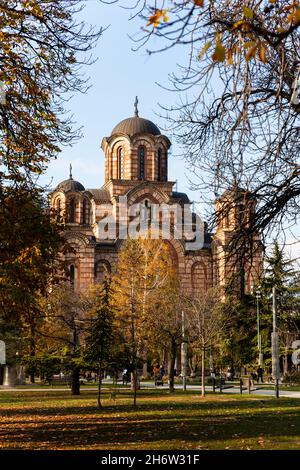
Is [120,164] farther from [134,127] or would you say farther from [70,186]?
[70,186]

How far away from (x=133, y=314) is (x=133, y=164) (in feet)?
93.8

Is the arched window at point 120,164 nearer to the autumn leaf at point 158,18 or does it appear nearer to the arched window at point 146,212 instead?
the arched window at point 146,212

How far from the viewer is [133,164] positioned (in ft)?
197

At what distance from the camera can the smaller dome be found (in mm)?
61650

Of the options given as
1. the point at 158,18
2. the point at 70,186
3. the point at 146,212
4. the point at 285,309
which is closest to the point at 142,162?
the point at 146,212

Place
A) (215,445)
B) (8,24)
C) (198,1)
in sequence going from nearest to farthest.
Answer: (198,1)
(215,445)
(8,24)

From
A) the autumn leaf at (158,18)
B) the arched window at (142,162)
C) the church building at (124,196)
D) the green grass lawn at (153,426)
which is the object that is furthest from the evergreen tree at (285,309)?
the autumn leaf at (158,18)

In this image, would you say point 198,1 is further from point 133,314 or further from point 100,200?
point 100,200

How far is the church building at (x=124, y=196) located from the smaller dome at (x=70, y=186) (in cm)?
9

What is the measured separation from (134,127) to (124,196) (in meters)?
6.31

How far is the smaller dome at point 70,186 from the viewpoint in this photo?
61650 mm

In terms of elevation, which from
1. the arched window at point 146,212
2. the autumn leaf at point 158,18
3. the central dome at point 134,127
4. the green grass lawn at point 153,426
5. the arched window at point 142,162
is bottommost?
the green grass lawn at point 153,426

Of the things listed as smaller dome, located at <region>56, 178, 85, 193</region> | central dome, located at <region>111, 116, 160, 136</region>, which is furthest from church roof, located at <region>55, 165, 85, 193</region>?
central dome, located at <region>111, 116, 160, 136</region>
